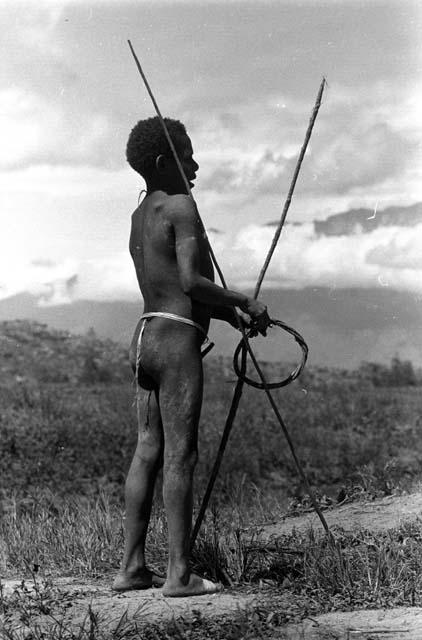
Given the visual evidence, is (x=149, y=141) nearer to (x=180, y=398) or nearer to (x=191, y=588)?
(x=180, y=398)

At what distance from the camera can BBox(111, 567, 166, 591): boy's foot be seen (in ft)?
14.5

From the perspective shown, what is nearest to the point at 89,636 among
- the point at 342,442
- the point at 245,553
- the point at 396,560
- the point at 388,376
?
the point at 245,553

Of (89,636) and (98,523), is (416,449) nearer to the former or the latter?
(98,523)

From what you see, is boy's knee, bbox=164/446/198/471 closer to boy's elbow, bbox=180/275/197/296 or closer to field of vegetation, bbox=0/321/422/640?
field of vegetation, bbox=0/321/422/640

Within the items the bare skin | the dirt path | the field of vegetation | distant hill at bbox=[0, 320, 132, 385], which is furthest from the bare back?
distant hill at bbox=[0, 320, 132, 385]

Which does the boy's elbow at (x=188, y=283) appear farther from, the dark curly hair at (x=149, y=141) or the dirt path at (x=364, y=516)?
the dirt path at (x=364, y=516)

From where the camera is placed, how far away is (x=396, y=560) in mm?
4445

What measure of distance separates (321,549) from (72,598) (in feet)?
4.11

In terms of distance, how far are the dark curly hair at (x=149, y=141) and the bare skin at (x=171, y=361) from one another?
0.14ft

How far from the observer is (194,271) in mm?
4305

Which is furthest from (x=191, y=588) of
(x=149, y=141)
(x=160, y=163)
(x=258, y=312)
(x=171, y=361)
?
(x=149, y=141)

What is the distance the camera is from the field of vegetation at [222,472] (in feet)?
14.2

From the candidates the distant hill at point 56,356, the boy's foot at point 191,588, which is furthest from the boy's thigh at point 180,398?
the distant hill at point 56,356

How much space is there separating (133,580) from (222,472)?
584cm
